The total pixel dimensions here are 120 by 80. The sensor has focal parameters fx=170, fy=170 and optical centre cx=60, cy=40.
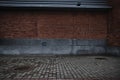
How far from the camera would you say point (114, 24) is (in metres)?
12.1

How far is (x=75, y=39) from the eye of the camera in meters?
12.7

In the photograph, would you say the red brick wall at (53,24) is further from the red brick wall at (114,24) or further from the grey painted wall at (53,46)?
the red brick wall at (114,24)

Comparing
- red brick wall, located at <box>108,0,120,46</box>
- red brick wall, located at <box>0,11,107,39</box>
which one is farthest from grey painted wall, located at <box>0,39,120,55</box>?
red brick wall, located at <box>108,0,120,46</box>

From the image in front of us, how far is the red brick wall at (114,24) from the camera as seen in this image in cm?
1185

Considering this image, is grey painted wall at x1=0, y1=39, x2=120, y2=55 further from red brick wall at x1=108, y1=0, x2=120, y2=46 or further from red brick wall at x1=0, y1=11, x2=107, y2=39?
red brick wall at x1=108, y1=0, x2=120, y2=46

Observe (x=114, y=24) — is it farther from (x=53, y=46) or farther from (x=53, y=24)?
(x=53, y=46)

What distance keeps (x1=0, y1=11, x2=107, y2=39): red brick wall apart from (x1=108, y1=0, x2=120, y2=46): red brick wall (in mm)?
510

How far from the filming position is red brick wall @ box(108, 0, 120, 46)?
1185cm

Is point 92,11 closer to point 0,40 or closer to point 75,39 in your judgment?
point 75,39

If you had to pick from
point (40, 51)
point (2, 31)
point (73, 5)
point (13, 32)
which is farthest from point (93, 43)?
point (2, 31)

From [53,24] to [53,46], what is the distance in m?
1.64

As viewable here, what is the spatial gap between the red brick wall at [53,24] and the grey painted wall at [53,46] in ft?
1.22

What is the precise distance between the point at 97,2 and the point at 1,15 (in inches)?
279

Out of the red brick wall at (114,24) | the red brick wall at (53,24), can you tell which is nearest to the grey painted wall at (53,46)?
the red brick wall at (53,24)
